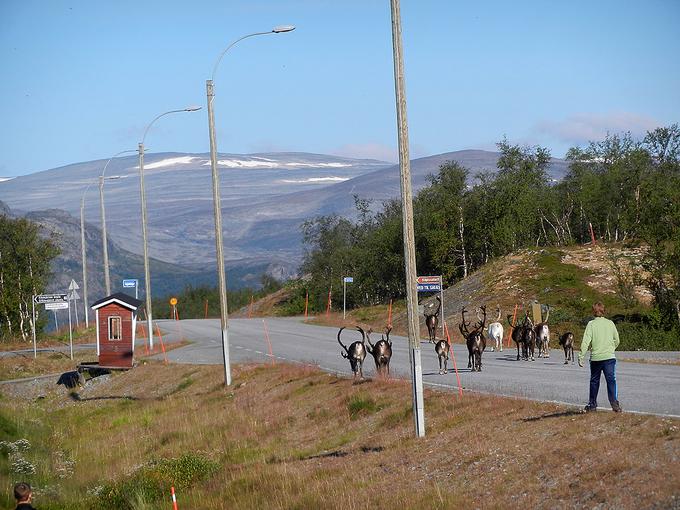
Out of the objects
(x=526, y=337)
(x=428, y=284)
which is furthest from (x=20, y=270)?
(x=526, y=337)

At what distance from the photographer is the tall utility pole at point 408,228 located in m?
18.7

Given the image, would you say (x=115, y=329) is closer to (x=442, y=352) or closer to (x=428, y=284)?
(x=428, y=284)

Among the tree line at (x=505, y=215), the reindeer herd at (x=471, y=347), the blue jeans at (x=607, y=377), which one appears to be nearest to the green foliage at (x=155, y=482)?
the reindeer herd at (x=471, y=347)

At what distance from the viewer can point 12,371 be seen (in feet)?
166

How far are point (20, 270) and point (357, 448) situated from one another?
61252 millimetres

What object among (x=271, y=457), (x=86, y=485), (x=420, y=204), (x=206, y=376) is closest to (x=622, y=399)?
(x=271, y=457)

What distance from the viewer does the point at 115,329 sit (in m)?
46.9

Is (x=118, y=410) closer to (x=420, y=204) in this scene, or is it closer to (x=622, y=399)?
(x=622, y=399)

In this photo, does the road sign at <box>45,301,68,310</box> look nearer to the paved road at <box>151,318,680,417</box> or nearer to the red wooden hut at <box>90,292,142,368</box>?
the red wooden hut at <box>90,292,142,368</box>

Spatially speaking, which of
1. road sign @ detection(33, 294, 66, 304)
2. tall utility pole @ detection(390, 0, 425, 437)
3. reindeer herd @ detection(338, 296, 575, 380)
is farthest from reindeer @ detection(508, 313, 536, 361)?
road sign @ detection(33, 294, 66, 304)

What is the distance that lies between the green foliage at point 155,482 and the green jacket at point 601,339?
8230 mm

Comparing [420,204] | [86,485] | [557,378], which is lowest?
[86,485]

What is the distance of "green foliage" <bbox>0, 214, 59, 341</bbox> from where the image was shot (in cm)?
7462

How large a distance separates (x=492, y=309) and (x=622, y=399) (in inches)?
1230
